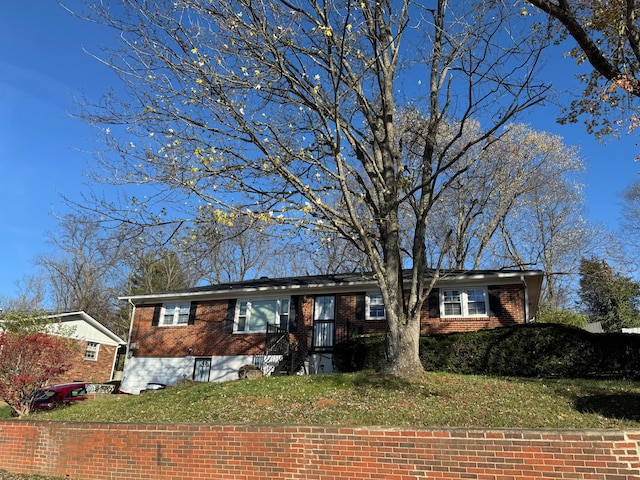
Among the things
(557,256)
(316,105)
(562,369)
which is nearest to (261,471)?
(316,105)

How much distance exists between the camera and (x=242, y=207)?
9.64 metres

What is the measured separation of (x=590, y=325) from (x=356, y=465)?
108 ft

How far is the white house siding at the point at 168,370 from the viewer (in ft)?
61.4

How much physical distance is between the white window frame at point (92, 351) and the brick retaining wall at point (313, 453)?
2157 cm

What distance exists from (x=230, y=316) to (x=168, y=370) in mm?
3555

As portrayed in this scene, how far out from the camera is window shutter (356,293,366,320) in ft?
57.3

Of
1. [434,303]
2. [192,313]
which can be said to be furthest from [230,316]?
[434,303]

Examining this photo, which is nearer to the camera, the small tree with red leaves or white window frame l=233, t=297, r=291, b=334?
the small tree with red leaves

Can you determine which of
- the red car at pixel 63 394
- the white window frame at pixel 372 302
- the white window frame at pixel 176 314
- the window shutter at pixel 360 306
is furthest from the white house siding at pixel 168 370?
the white window frame at pixel 372 302

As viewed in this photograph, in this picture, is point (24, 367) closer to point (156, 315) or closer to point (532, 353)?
point (156, 315)

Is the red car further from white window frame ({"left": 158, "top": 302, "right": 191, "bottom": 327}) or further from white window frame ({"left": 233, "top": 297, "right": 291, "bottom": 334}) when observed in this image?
white window frame ({"left": 233, "top": 297, "right": 291, "bottom": 334})

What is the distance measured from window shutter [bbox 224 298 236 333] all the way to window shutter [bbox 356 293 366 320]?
5.29 meters

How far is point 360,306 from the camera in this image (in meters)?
17.6

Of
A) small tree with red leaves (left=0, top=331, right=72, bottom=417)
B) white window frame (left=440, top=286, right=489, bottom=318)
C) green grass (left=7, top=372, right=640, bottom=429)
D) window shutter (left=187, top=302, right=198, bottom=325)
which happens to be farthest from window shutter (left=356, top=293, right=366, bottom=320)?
small tree with red leaves (left=0, top=331, right=72, bottom=417)
